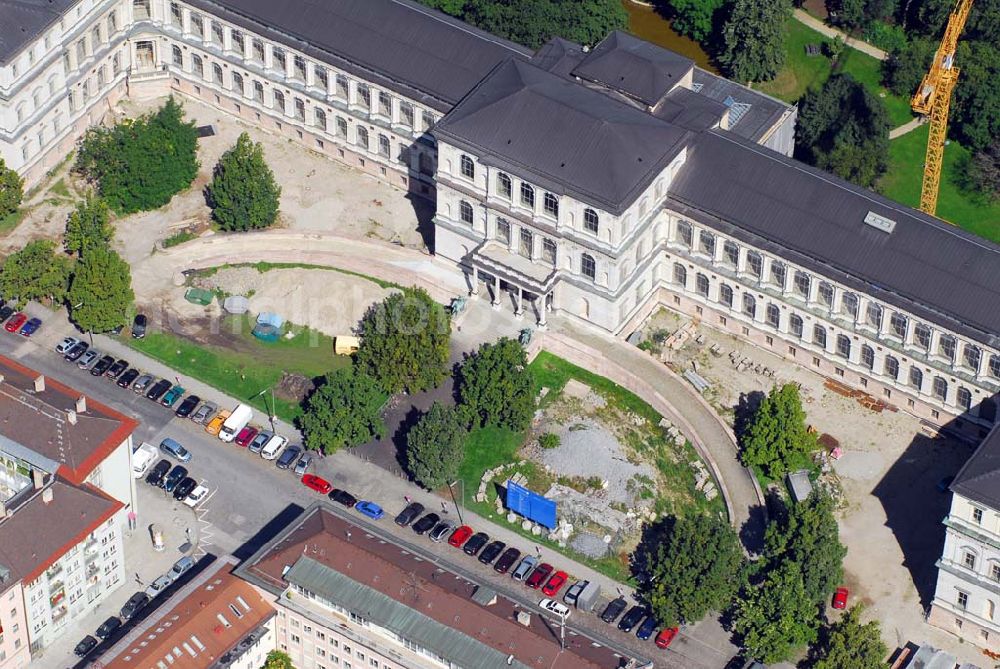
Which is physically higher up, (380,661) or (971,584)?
(971,584)

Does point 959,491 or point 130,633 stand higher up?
point 959,491

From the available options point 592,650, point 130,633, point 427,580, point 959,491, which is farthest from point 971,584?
point 130,633

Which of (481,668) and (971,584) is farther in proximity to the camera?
(971,584)

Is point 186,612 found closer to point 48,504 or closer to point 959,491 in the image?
point 48,504

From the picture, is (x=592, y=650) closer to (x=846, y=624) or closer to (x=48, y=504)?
(x=846, y=624)

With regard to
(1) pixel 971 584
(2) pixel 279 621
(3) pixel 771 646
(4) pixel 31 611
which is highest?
(1) pixel 971 584

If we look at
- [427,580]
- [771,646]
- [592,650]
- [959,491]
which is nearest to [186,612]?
[427,580]
